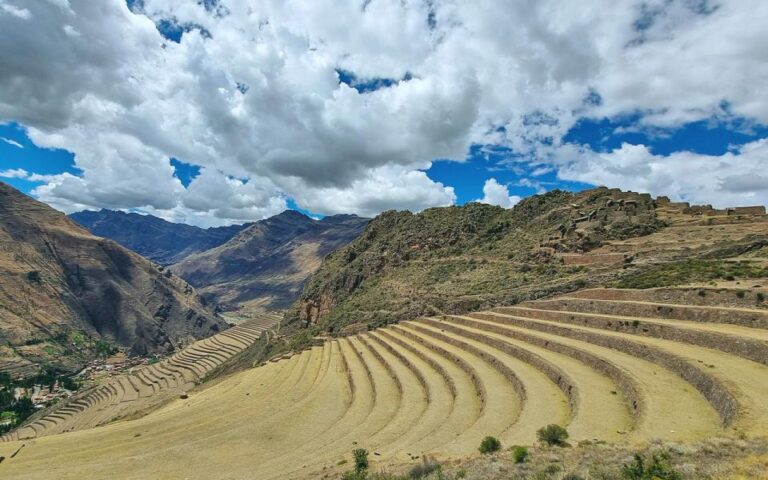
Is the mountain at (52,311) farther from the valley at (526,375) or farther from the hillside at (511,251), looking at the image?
the valley at (526,375)

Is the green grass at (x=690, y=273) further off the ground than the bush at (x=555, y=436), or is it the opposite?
the green grass at (x=690, y=273)

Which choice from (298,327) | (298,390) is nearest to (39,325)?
(298,327)

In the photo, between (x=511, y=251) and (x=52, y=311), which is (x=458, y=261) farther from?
(x=52, y=311)

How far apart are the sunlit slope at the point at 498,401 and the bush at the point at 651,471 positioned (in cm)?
343

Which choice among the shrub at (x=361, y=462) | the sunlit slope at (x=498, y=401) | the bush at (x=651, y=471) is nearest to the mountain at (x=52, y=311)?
the sunlit slope at (x=498, y=401)

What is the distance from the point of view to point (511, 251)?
59844 millimetres

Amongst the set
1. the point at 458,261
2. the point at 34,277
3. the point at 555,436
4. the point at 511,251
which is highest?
the point at 34,277

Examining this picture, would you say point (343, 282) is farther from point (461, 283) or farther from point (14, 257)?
point (14, 257)

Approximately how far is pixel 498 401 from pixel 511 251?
43540mm

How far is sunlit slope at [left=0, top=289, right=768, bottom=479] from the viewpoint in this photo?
1413 centimetres

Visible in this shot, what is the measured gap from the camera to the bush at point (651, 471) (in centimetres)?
786

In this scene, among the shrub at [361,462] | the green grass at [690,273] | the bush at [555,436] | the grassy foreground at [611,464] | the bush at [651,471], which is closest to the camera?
the bush at [651,471]

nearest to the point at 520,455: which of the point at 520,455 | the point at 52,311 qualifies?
the point at 520,455

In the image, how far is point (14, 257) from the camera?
568ft
